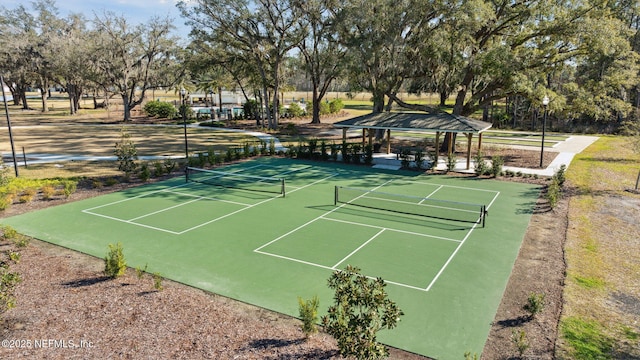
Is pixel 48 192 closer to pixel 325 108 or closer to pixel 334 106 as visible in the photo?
pixel 325 108

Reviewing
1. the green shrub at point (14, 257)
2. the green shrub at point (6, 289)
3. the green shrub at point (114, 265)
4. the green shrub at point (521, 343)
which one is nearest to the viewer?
the green shrub at point (521, 343)

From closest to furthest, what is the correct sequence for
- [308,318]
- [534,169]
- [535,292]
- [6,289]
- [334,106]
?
[308,318] < [6,289] < [535,292] < [534,169] < [334,106]

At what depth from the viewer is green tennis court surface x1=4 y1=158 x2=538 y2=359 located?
8734 mm

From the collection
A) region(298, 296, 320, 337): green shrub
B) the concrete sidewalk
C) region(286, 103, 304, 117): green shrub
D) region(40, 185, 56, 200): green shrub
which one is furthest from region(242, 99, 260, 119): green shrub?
region(298, 296, 320, 337): green shrub

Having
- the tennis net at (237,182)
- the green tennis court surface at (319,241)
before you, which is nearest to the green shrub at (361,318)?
the green tennis court surface at (319,241)

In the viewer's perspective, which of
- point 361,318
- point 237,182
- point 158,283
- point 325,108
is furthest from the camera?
point 325,108

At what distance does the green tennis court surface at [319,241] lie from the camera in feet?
28.7

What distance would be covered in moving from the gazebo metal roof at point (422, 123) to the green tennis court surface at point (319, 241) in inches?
143

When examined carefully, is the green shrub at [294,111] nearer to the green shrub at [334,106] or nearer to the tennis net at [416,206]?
the green shrub at [334,106]

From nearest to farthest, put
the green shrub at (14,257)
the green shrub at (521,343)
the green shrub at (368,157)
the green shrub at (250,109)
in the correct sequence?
the green shrub at (521,343) → the green shrub at (14,257) → the green shrub at (368,157) → the green shrub at (250,109)

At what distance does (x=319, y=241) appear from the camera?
12.1m

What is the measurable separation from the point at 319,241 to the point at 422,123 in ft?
42.0

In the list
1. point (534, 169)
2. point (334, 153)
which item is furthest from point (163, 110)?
point (534, 169)

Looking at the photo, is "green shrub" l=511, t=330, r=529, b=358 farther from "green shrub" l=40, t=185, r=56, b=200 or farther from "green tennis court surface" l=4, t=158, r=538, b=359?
"green shrub" l=40, t=185, r=56, b=200
